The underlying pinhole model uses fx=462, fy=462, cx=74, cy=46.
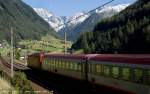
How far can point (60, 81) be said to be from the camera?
4544 cm

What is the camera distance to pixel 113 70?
2703cm

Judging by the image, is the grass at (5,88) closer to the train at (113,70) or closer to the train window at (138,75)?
the train at (113,70)

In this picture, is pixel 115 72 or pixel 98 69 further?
pixel 98 69

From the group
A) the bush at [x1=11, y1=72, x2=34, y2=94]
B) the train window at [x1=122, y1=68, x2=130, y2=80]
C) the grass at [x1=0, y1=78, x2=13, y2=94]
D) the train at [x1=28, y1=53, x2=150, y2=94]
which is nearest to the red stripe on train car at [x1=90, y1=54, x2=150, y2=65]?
the train at [x1=28, y1=53, x2=150, y2=94]

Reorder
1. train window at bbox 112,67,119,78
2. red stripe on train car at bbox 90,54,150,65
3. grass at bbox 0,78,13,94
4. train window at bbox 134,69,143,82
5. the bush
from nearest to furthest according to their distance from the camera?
red stripe on train car at bbox 90,54,150,65, train window at bbox 134,69,143,82, train window at bbox 112,67,119,78, the bush, grass at bbox 0,78,13,94

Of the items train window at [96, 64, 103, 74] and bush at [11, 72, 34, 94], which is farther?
bush at [11, 72, 34, 94]

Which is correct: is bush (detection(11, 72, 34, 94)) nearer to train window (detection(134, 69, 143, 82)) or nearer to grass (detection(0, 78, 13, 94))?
grass (detection(0, 78, 13, 94))

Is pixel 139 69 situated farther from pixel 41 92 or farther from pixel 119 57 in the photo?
pixel 41 92

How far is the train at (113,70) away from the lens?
2247 centimetres

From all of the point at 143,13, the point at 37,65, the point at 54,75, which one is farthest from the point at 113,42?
the point at 54,75

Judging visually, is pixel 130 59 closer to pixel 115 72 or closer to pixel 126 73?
pixel 126 73

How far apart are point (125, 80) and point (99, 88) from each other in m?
5.74

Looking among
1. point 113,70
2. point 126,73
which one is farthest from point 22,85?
point 126,73

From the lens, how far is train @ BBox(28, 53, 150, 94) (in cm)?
2247
